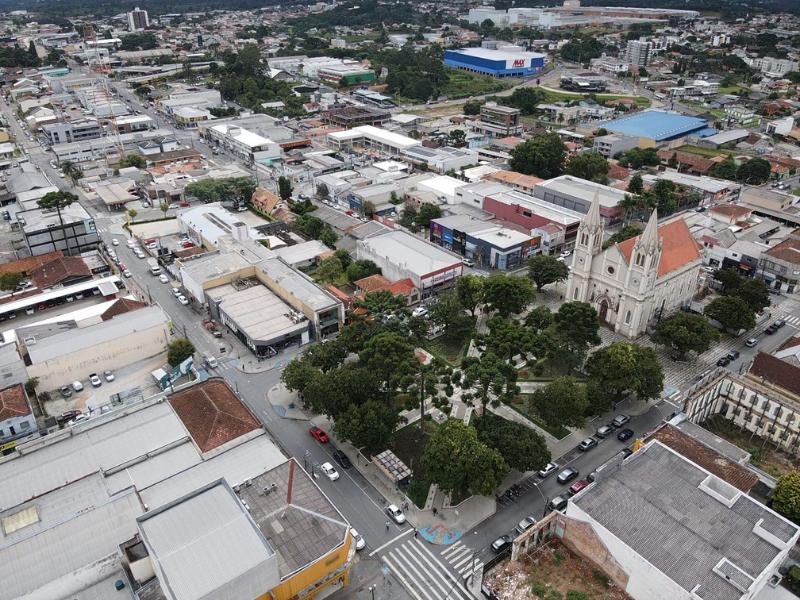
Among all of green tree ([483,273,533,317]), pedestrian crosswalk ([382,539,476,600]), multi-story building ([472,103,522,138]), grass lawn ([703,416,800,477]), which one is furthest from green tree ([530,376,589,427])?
multi-story building ([472,103,522,138])

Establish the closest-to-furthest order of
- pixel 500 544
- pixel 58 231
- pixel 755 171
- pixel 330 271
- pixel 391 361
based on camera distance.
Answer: pixel 500 544
pixel 391 361
pixel 330 271
pixel 58 231
pixel 755 171

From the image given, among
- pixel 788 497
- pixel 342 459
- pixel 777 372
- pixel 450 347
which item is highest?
pixel 777 372

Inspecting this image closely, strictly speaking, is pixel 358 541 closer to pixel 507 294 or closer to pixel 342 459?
pixel 342 459

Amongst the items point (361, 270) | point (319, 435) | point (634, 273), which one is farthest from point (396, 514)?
point (361, 270)

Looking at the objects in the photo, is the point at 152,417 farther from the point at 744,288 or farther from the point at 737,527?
the point at 744,288

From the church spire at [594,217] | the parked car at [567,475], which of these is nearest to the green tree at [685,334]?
the church spire at [594,217]

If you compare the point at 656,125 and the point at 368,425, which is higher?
the point at 656,125

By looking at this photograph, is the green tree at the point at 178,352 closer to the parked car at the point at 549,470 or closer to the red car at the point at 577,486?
the parked car at the point at 549,470
